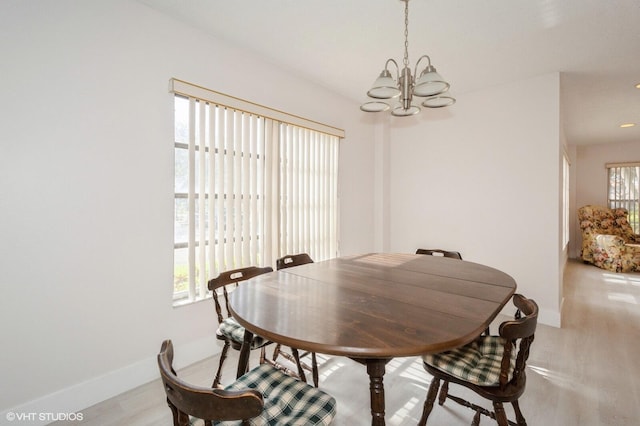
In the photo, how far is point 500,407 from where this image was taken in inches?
49.1

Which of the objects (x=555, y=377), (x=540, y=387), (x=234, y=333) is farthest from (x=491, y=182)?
(x=234, y=333)

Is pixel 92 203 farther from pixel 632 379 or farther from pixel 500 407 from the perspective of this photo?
pixel 632 379

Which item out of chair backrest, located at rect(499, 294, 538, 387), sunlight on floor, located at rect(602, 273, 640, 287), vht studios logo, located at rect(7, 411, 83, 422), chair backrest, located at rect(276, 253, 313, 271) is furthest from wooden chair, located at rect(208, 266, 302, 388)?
sunlight on floor, located at rect(602, 273, 640, 287)

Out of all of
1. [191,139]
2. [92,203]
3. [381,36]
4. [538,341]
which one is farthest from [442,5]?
[538,341]

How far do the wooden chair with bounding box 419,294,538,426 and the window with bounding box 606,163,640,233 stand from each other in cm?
732

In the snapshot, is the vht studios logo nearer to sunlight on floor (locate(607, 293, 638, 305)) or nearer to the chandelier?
the chandelier

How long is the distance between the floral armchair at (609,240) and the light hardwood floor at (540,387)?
329 centimetres

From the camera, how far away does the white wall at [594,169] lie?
20.1ft

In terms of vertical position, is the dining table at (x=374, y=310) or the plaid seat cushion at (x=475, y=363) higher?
the dining table at (x=374, y=310)

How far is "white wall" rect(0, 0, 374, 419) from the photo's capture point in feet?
5.16

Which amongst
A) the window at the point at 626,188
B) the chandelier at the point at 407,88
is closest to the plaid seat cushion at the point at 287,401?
the chandelier at the point at 407,88

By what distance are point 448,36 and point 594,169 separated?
6627mm

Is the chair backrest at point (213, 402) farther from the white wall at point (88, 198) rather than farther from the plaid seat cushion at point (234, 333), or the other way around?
the white wall at point (88, 198)

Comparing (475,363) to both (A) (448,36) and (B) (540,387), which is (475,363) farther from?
(A) (448,36)
